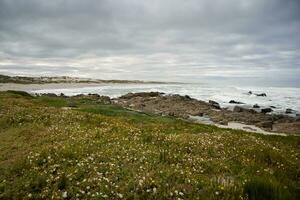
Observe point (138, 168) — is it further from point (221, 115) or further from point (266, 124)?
point (221, 115)

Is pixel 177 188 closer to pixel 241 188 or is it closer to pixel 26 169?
pixel 241 188

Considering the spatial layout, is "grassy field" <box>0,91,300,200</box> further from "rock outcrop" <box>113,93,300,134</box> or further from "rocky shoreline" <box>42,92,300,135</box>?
"rock outcrop" <box>113,93,300,134</box>

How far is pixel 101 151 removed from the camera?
11719 mm

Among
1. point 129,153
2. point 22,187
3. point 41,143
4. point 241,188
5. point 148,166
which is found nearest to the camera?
point 241,188

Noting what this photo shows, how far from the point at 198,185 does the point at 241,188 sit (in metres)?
1.14

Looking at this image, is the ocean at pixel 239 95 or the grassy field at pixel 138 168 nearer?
the grassy field at pixel 138 168

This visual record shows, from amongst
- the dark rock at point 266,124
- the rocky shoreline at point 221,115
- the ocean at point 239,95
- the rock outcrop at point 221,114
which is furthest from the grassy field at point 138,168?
the ocean at point 239,95

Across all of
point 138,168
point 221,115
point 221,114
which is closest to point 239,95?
point 221,114

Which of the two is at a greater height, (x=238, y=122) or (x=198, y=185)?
(x=198, y=185)

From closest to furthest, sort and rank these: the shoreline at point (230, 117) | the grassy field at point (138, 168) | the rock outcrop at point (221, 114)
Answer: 1. the grassy field at point (138, 168)
2. the shoreline at point (230, 117)
3. the rock outcrop at point (221, 114)

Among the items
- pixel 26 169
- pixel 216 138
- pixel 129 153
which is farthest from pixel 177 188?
pixel 216 138

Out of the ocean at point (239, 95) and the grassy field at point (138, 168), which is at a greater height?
the grassy field at point (138, 168)

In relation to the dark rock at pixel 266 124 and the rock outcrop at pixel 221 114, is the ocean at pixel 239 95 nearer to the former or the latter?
the rock outcrop at pixel 221 114

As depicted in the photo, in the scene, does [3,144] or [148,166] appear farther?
[3,144]
